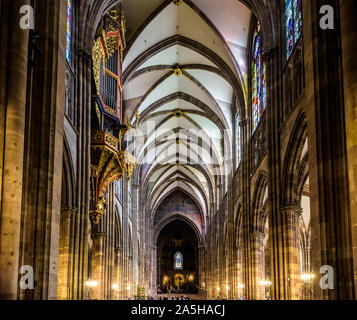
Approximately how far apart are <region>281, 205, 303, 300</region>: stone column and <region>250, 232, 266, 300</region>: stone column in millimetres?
7554

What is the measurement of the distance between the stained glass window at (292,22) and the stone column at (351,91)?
7.01 metres

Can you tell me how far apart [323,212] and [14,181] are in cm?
725

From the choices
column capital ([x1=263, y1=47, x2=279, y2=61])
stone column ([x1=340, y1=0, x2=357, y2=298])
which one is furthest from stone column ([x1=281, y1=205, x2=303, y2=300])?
stone column ([x1=340, y1=0, x2=357, y2=298])

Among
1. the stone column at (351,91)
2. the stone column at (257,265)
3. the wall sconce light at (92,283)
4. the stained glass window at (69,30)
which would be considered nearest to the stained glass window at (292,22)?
the stone column at (351,91)

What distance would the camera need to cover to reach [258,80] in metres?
26.0

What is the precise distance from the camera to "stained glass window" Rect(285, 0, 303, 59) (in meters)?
18.3

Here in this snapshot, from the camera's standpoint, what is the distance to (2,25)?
A: 1037cm

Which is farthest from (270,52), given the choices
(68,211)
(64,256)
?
(64,256)

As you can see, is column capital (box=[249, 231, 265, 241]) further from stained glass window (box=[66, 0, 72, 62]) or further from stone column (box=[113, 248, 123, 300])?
stained glass window (box=[66, 0, 72, 62])

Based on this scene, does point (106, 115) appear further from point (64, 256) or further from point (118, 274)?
point (118, 274)

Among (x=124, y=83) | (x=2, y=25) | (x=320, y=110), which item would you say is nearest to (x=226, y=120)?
(x=124, y=83)

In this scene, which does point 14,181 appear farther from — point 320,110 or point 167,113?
point 167,113

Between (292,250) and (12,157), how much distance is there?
1227 cm

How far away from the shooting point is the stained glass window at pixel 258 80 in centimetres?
2479
